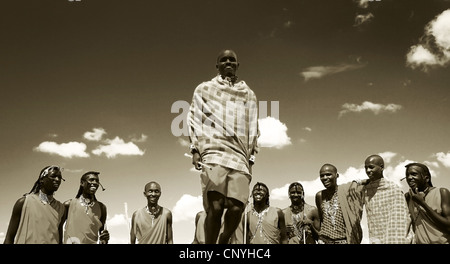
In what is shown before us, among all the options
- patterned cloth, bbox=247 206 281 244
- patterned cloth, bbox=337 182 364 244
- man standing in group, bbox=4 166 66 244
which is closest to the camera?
man standing in group, bbox=4 166 66 244

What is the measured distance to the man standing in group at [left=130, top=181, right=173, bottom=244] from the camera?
9578mm

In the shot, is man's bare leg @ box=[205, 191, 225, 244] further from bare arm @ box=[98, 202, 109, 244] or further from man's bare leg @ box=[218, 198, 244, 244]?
bare arm @ box=[98, 202, 109, 244]

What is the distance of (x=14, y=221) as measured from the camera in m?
6.09

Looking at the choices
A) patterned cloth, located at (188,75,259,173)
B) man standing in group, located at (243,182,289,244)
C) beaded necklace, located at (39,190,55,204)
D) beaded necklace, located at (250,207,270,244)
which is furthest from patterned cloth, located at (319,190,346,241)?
beaded necklace, located at (39,190,55,204)

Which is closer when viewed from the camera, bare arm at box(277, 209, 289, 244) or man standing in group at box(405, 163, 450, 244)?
man standing in group at box(405, 163, 450, 244)

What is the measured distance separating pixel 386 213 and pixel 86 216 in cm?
492

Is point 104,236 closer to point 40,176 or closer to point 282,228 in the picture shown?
point 40,176

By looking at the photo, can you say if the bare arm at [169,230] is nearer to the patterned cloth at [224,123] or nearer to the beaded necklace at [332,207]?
the beaded necklace at [332,207]

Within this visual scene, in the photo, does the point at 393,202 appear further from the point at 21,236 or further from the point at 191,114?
the point at 21,236

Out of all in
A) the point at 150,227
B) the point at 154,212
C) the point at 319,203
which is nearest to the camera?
the point at 319,203

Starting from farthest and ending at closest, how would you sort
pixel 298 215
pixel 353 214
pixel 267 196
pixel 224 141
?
1. pixel 267 196
2. pixel 298 215
3. pixel 353 214
4. pixel 224 141

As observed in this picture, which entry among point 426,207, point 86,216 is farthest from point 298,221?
point 86,216

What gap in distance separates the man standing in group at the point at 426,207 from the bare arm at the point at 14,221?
574cm

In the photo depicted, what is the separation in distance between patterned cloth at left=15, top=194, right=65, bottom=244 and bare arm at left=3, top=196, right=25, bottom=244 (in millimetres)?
42
